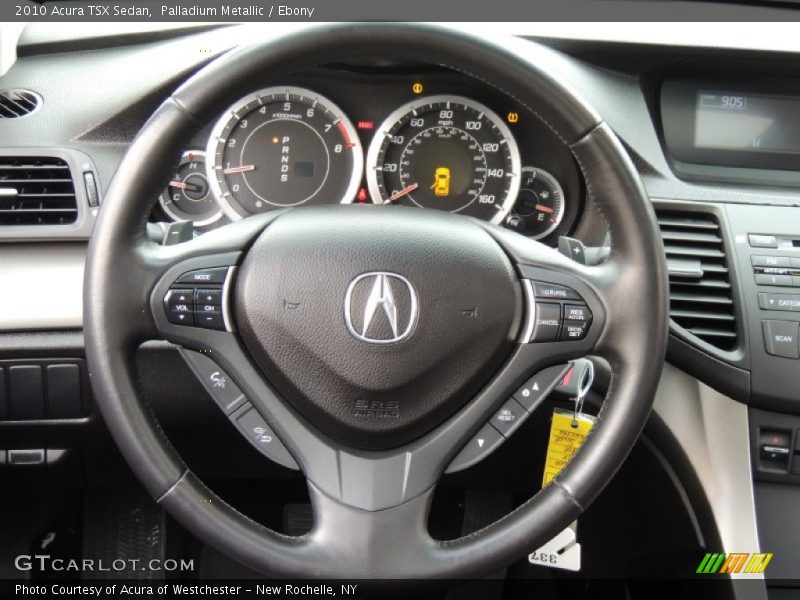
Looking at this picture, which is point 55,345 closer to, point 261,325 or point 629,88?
point 261,325

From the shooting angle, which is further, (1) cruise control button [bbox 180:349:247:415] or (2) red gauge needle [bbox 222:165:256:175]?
(2) red gauge needle [bbox 222:165:256:175]

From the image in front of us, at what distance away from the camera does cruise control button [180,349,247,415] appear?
1133 mm

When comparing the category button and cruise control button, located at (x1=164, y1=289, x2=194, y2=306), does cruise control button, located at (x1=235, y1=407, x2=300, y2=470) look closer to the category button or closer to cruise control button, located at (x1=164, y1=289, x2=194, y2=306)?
cruise control button, located at (x1=164, y1=289, x2=194, y2=306)

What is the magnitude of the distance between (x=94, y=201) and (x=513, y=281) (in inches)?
32.1

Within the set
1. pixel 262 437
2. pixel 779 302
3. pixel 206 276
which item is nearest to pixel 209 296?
pixel 206 276

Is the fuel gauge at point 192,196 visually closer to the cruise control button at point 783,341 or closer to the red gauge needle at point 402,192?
the red gauge needle at point 402,192

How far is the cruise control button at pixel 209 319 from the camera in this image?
112cm

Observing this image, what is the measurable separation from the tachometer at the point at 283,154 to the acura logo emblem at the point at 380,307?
584 millimetres

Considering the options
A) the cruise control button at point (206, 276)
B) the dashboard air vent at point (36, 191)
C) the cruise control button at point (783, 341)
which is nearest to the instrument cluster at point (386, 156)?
the dashboard air vent at point (36, 191)

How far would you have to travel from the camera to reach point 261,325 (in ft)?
3.72

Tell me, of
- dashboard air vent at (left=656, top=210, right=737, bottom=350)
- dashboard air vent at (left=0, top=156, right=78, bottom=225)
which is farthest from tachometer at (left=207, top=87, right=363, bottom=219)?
dashboard air vent at (left=656, top=210, right=737, bottom=350)

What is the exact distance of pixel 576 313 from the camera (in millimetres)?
1134

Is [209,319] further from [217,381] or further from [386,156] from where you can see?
[386,156]

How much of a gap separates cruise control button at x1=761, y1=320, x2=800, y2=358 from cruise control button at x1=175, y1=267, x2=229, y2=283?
957 mm
